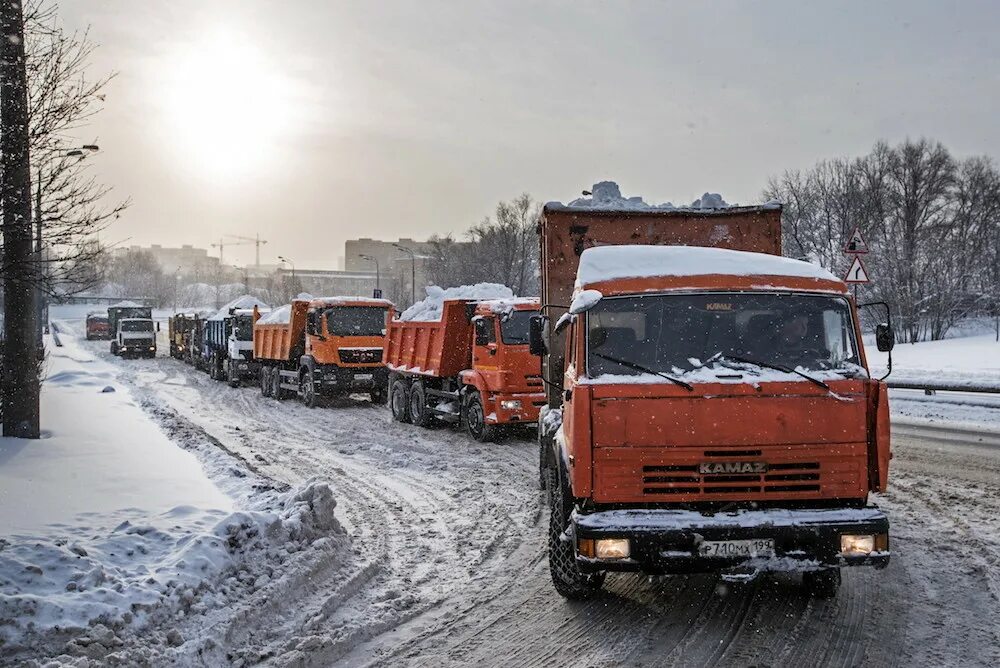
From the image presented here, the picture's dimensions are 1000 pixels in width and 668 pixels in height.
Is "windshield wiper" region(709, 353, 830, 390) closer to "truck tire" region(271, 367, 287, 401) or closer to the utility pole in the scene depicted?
the utility pole

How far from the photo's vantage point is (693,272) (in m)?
5.95

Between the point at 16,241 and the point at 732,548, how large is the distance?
908cm

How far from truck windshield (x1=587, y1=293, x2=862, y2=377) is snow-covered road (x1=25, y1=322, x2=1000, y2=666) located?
165cm

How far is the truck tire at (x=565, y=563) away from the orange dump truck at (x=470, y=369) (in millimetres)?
7992

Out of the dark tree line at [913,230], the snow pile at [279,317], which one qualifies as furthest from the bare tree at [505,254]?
the snow pile at [279,317]

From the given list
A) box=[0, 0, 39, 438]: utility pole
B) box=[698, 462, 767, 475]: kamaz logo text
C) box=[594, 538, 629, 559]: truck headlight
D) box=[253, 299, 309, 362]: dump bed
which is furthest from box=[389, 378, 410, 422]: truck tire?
box=[698, 462, 767, 475]: kamaz logo text

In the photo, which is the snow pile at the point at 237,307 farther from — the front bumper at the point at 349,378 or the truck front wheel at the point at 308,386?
the front bumper at the point at 349,378

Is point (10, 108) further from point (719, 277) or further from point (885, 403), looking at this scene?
point (885, 403)

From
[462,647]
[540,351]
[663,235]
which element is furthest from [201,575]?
[663,235]

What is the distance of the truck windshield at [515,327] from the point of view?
1404 cm

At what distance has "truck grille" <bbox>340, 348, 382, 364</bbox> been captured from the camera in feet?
69.8

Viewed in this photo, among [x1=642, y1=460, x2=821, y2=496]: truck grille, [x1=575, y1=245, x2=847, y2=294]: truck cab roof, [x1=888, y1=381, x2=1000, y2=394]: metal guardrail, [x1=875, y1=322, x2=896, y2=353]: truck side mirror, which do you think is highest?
[x1=575, y1=245, x2=847, y2=294]: truck cab roof

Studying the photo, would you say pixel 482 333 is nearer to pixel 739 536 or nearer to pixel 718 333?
pixel 718 333

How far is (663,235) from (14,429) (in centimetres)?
865
